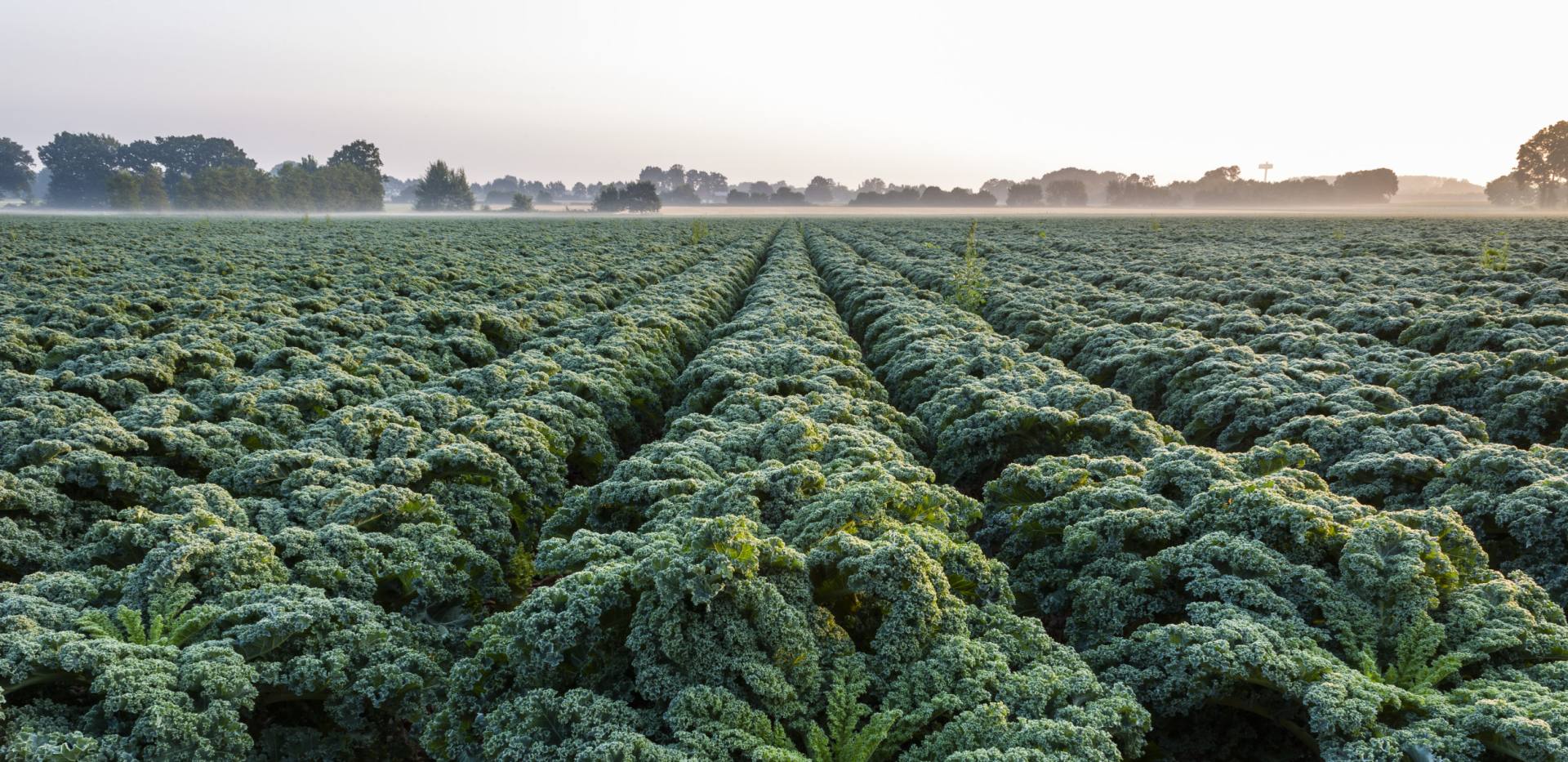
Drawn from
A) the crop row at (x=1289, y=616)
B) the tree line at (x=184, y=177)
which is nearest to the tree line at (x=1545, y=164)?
the crop row at (x=1289, y=616)

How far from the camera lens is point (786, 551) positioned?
4980mm

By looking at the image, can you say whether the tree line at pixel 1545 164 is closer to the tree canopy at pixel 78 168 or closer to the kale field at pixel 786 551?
the kale field at pixel 786 551

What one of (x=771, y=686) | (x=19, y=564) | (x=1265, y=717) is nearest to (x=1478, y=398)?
(x=1265, y=717)

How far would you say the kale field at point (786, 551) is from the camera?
434cm

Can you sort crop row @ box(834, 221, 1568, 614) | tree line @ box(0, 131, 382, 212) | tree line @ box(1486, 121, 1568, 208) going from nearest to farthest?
1. crop row @ box(834, 221, 1568, 614)
2. tree line @ box(0, 131, 382, 212)
3. tree line @ box(1486, 121, 1568, 208)

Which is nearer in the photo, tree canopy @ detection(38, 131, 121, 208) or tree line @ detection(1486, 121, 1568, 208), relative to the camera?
tree line @ detection(1486, 121, 1568, 208)

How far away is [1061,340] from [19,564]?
15.4 m

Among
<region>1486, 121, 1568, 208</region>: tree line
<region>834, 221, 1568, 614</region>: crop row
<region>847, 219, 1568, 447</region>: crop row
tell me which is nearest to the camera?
<region>834, 221, 1568, 614</region>: crop row

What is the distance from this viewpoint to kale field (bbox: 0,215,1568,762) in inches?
171

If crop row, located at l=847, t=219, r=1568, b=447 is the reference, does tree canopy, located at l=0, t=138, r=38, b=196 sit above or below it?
above

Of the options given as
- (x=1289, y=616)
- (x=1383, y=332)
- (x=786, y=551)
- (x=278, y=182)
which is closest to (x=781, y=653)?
(x=786, y=551)

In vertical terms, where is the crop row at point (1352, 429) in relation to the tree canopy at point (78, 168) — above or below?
below

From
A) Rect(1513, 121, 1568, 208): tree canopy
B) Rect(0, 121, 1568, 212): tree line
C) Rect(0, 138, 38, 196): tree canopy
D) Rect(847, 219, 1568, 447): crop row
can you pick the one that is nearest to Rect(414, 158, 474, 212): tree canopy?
Rect(0, 121, 1568, 212): tree line

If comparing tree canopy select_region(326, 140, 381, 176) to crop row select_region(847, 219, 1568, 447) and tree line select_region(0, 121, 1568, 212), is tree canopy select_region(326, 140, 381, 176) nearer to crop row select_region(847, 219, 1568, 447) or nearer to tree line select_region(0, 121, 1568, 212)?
tree line select_region(0, 121, 1568, 212)
